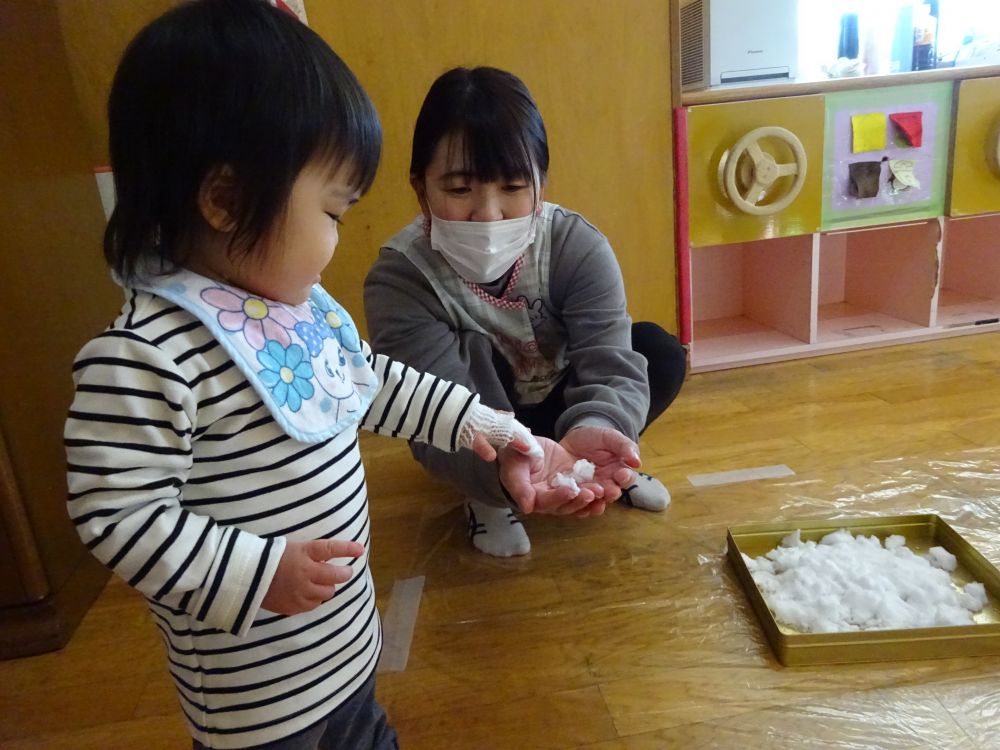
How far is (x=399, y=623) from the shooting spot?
907 millimetres

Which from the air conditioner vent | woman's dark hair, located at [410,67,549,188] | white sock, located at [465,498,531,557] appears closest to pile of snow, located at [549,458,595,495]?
white sock, located at [465,498,531,557]

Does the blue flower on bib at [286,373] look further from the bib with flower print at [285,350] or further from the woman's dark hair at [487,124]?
the woman's dark hair at [487,124]

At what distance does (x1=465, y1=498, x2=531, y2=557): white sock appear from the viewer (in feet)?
3.39

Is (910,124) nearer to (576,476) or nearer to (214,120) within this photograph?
(576,476)

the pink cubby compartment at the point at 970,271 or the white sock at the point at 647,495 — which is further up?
the pink cubby compartment at the point at 970,271

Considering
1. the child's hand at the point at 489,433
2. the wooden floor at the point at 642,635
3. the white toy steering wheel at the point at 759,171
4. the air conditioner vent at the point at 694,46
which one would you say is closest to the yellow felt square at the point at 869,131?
the white toy steering wheel at the point at 759,171

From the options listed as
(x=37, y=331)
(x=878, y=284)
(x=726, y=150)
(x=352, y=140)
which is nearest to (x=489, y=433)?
(x=352, y=140)

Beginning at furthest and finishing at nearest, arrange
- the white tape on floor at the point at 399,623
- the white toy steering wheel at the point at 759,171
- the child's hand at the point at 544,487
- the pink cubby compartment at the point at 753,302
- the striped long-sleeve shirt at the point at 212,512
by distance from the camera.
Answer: the pink cubby compartment at the point at 753,302 → the white toy steering wheel at the point at 759,171 → the white tape on floor at the point at 399,623 → the child's hand at the point at 544,487 → the striped long-sleeve shirt at the point at 212,512

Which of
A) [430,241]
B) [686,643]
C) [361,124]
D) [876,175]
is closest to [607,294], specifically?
[430,241]

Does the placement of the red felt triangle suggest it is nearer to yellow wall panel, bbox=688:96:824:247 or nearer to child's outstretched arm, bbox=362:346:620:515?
yellow wall panel, bbox=688:96:824:247

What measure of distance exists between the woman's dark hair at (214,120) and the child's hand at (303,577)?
0.21 m

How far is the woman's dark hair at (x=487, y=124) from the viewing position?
33.8 inches

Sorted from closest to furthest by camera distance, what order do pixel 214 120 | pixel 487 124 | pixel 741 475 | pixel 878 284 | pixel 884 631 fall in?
pixel 214 120 < pixel 884 631 < pixel 487 124 < pixel 741 475 < pixel 878 284

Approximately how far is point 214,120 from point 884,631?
0.80 metres
